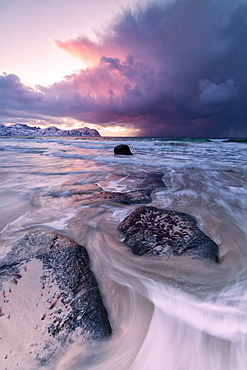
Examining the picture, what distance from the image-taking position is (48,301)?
117 centimetres

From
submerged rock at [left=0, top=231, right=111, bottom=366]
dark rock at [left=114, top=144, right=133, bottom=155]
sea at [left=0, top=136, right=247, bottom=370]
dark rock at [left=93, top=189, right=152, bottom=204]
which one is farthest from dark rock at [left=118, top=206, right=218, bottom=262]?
dark rock at [left=114, top=144, right=133, bottom=155]

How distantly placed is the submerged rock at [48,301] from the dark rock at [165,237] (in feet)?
2.13

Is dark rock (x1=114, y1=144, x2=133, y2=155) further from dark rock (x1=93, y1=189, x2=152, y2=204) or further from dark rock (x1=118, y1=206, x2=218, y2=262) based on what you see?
dark rock (x1=118, y1=206, x2=218, y2=262)

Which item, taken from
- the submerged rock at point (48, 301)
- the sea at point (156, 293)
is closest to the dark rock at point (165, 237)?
the sea at point (156, 293)

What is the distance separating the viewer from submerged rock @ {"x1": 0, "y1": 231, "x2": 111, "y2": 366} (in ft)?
3.23

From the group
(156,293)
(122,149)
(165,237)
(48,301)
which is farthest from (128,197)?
(122,149)

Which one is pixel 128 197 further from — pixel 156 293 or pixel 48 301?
pixel 48 301

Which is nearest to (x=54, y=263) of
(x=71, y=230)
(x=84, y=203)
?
(x=71, y=230)

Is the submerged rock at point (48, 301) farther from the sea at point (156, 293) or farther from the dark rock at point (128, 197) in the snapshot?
the dark rock at point (128, 197)

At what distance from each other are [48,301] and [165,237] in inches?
50.1

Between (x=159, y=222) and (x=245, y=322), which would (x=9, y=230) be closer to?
(x=159, y=222)

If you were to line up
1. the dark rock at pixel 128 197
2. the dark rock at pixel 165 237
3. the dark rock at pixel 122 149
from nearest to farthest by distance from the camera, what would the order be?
the dark rock at pixel 165 237 → the dark rock at pixel 128 197 → the dark rock at pixel 122 149

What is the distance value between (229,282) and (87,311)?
1218 millimetres

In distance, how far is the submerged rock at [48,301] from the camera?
→ 0.98 metres
